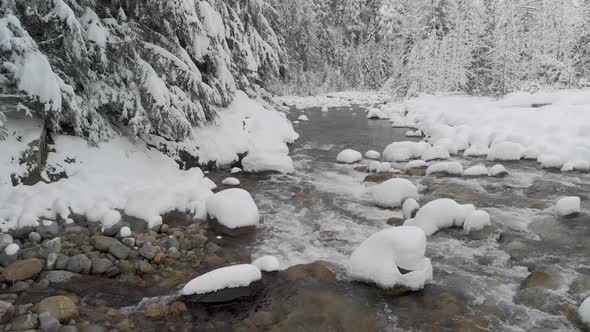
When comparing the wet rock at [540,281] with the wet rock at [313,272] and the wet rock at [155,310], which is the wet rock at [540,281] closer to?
the wet rock at [313,272]

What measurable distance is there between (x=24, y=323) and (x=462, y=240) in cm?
541

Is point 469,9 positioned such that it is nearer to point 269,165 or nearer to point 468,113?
point 468,113

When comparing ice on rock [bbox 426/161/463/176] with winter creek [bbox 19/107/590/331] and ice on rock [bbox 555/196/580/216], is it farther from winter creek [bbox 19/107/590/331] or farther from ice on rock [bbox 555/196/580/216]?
ice on rock [bbox 555/196/580/216]

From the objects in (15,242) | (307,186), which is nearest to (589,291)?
(307,186)

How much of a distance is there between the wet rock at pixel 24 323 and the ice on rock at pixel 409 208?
5298mm

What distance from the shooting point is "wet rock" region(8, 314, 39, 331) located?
391 cm

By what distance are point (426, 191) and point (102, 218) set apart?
19.3ft

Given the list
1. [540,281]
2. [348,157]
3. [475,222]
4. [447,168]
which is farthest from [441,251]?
[348,157]

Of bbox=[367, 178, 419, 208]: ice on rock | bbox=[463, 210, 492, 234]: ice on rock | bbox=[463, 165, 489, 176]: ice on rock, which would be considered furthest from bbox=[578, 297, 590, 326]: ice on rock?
bbox=[463, 165, 489, 176]: ice on rock

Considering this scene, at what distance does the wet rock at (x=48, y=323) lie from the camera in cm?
392

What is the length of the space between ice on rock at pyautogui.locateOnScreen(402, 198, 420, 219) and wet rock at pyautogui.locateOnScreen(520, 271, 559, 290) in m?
2.28

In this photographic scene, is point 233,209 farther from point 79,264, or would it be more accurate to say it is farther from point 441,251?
point 441,251

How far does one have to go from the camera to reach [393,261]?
197 inches

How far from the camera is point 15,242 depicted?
5.25 m
